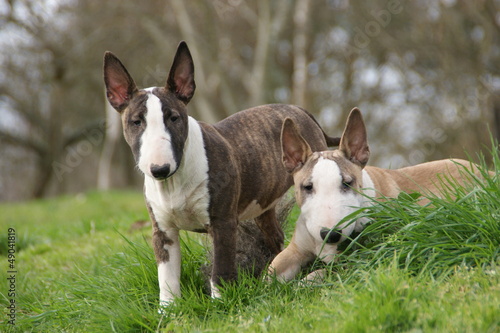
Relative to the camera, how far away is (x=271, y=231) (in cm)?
493

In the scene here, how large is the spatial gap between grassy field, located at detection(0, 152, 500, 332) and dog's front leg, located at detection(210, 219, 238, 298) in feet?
0.34

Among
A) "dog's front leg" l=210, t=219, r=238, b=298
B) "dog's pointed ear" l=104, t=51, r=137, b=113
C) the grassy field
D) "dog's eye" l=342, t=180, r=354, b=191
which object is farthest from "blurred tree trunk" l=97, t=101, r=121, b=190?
"dog's eye" l=342, t=180, r=354, b=191

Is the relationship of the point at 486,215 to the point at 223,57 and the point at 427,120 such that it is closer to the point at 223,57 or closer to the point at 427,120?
the point at 427,120

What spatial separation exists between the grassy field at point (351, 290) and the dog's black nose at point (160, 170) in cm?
94

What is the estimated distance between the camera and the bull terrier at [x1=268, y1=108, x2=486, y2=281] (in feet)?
12.4

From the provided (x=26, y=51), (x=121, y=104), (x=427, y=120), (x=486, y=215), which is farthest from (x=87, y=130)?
(x=486, y=215)

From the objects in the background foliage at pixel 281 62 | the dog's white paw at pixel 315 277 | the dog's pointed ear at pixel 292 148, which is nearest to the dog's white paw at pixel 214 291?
the dog's white paw at pixel 315 277

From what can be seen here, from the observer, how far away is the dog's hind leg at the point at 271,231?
491 cm

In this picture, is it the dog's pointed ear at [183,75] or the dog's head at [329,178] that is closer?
the dog's head at [329,178]

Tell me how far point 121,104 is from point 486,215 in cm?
249

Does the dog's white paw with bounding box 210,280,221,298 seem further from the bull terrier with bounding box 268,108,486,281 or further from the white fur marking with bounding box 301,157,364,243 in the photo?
the white fur marking with bounding box 301,157,364,243

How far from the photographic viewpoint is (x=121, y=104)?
393 cm

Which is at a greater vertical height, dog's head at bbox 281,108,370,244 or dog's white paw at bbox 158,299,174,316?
dog's head at bbox 281,108,370,244

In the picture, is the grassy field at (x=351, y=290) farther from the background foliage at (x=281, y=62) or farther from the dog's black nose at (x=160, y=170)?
the background foliage at (x=281, y=62)
